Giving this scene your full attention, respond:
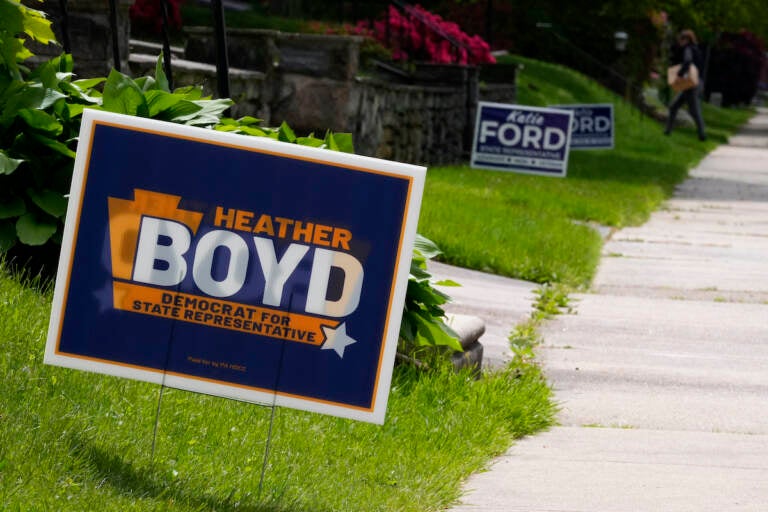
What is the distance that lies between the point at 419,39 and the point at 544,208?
526 centimetres

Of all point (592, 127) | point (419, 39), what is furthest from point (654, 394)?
point (592, 127)

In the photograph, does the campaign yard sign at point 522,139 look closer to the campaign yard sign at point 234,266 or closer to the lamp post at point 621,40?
the campaign yard sign at point 234,266

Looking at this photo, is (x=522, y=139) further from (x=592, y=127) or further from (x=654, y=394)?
(x=654, y=394)

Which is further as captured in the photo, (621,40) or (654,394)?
(621,40)

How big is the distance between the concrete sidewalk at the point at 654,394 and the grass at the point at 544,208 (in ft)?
1.47

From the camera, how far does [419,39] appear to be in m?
17.7

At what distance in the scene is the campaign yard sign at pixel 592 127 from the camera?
18078 millimetres

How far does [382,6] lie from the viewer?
26.0 m

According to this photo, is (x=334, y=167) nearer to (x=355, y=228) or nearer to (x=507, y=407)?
(x=355, y=228)

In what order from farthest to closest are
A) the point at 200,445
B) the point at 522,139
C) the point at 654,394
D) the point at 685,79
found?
the point at 685,79, the point at 522,139, the point at 654,394, the point at 200,445

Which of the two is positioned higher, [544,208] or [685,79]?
[544,208]

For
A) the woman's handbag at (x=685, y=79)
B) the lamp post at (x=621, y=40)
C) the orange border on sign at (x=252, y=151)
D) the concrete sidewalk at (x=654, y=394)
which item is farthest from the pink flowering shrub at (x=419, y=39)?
the lamp post at (x=621, y=40)

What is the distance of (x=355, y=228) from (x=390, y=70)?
13021 millimetres

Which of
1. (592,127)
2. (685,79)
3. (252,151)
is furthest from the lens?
(685,79)
